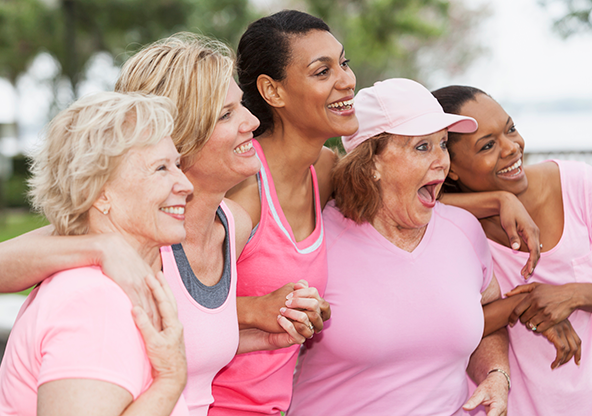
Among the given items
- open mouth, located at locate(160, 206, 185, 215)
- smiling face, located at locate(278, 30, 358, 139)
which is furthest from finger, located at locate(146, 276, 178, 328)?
smiling face, located at locate(278, 30, 358, 139)

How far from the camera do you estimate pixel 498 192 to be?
2.97 metres

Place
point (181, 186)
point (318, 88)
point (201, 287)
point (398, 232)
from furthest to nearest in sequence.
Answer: point (398, 232), point (318, 88), point (201, 287), point (181, 186)

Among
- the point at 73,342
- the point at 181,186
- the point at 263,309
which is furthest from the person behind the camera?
the point at 263,309

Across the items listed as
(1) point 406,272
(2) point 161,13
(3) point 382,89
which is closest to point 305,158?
(3) point 382,89

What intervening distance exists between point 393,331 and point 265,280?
2.03ft

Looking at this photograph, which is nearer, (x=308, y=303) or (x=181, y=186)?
(x=181, y=186)

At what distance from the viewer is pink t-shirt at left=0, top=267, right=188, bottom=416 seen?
1436mm

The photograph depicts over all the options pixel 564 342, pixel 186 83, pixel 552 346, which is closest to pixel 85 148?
pixel 186 83

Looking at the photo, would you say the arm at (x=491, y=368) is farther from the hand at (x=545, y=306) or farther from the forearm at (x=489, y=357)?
the hand at (x=545, y=306)

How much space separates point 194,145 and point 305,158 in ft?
2.52

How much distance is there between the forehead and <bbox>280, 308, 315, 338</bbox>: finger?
1147 mm

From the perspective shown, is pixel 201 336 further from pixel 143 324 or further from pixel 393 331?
pixel 393 331

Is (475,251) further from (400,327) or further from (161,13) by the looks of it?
(161,13)

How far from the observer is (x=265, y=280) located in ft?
8.39
